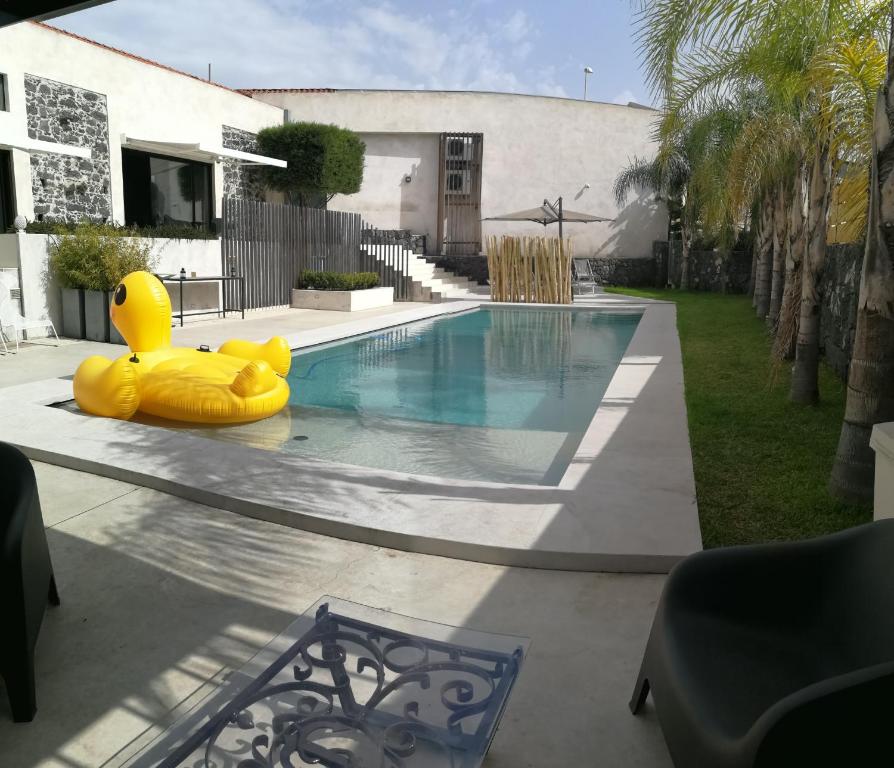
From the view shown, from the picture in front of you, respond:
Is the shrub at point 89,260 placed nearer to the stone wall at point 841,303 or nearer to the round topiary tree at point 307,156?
the stone wall at point 841,303

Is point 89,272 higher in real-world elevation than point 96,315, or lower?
higher

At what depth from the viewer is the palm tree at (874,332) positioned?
395 centimetres

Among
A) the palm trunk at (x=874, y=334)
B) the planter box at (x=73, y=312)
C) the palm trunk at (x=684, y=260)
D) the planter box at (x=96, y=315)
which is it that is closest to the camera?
the palm trunk at (x=874, y=334)

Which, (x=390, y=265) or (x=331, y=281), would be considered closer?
(x=331, y=281)

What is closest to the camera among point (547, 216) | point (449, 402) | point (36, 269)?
point (449, 402)

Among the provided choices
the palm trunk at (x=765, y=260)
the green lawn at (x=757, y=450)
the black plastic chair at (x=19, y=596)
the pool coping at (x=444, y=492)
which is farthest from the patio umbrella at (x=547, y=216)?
the black plastic chair at (x=19, y=596)

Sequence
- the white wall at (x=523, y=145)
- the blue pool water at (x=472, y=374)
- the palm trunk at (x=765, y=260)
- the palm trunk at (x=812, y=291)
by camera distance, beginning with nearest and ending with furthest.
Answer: the palm trunk at (x=812, y=291), the blue pool water at (x=472, y=374), the palm trunk at (x=765, y=260), the white wall at (x=523, y=145)

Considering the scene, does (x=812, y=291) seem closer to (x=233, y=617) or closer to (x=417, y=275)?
(x=233, y=617)

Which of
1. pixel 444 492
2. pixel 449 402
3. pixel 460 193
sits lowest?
pixel 449 402

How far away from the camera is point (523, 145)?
Answer: 80.0ft

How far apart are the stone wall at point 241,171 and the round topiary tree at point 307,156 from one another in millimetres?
244

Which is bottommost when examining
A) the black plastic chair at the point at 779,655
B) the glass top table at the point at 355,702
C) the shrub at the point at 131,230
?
the glass top table at the point at 355,702

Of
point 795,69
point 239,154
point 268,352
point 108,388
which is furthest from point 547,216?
point 108,388

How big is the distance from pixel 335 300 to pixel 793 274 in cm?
1013
